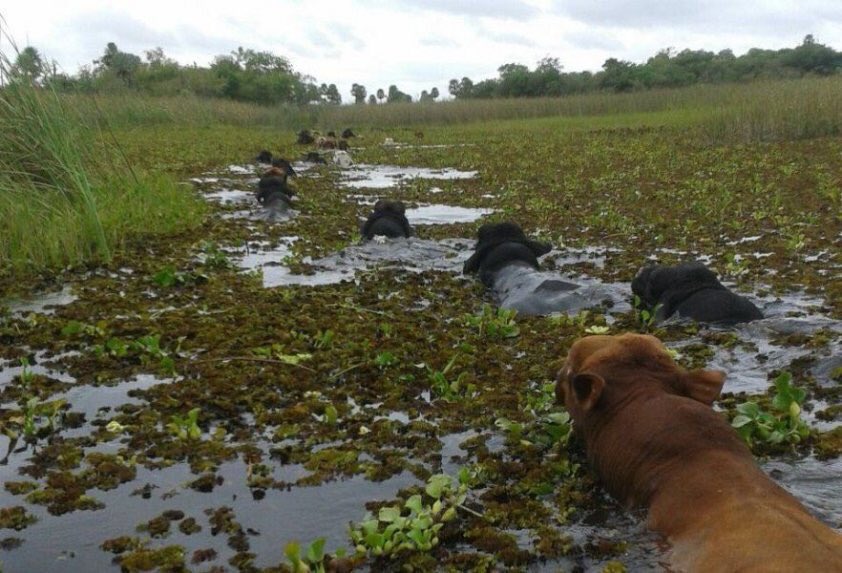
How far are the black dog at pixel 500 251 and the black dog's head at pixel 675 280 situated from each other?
1.58 m

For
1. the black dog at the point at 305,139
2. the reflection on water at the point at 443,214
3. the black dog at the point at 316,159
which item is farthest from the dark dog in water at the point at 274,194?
the black dog at the point at 305,139

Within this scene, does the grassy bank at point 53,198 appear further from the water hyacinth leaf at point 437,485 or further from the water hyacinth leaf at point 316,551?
the water hyacinth leaf at point 316,551

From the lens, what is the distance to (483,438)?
4.16 m

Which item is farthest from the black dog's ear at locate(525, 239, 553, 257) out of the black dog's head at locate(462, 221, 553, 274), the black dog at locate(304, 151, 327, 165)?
the black dog at locate(304, 151, 327, 165)

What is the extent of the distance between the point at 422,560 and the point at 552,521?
680 millimetres

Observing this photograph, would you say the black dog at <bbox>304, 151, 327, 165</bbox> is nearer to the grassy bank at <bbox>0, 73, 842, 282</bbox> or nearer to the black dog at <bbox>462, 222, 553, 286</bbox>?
the grassy bank at <bbox>0, 73, 842, 282</bbox>

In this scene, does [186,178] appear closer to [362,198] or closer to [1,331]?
[362,198]

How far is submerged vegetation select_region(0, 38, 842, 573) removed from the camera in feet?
10.7

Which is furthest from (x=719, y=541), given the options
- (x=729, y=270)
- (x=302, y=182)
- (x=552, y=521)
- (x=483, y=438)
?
(x=302, y=182)

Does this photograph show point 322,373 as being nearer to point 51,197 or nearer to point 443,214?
point 51,197

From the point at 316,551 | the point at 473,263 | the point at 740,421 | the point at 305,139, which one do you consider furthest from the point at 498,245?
the point at 305,139

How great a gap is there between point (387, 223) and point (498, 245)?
2.24 metres

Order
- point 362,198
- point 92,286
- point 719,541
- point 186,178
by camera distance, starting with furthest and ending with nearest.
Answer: point 186,178 → point 362,198 → point 92,286 → point 719,541

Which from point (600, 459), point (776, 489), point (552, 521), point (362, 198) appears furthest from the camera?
point (362, 198)
